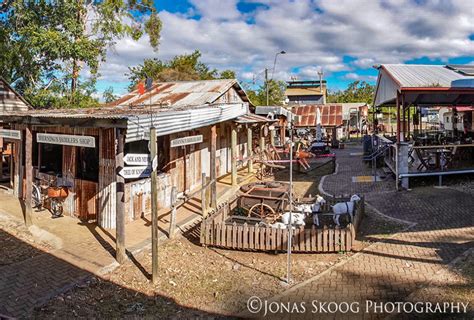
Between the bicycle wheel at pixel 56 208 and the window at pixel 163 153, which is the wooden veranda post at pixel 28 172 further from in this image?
the window at pixel 163 153

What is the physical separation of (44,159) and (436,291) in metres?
11.6

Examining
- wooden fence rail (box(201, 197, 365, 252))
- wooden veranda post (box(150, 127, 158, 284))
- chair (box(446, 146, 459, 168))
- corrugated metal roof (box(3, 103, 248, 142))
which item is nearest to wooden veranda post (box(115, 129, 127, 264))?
corrugated metal roof (box(3, 103, 248, 142))

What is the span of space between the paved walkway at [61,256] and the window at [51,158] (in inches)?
55.2

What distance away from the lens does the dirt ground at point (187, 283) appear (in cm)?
621

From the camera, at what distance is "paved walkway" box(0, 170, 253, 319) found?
641cm

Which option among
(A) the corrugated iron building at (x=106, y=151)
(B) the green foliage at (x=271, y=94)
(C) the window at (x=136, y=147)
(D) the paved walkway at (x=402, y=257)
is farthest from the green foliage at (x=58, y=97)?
(B) the green foliage at (x=271, y=94)

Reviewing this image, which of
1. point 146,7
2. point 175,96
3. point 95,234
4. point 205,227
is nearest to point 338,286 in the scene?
point 205,227

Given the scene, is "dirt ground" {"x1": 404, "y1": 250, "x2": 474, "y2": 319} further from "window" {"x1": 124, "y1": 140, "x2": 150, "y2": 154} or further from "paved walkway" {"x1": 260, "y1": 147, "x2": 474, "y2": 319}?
"window" {"x1": 124, "y1": 140, "x2": 150, "y2": 154}

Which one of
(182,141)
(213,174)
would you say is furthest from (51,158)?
(213,174)

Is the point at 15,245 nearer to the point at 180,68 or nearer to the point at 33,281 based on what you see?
the point at 33,281

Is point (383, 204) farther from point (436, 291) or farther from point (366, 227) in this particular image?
point (436, 291)

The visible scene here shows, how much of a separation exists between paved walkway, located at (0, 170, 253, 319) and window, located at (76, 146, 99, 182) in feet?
4.16

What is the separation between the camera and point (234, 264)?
26.9 feet

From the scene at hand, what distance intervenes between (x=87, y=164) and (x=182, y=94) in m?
7.20
